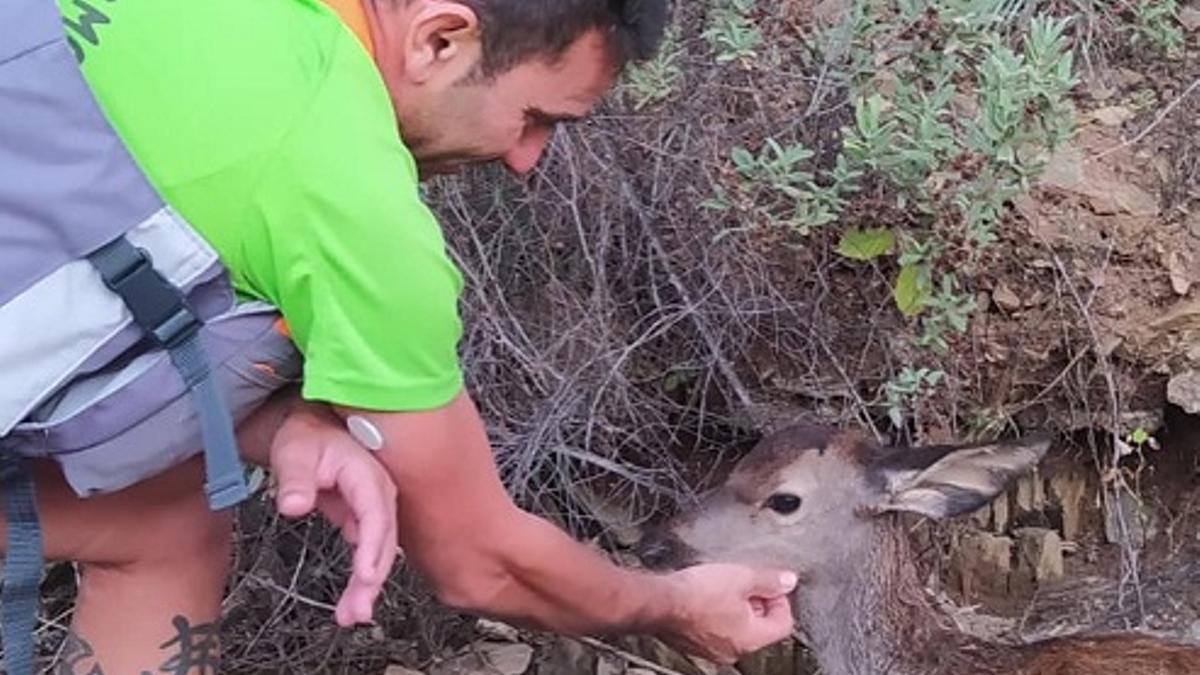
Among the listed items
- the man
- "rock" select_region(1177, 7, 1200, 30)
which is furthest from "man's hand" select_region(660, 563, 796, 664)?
"rock" select_region(1177, 7, 1200, 30)

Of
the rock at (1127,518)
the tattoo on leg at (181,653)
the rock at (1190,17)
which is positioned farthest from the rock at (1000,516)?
the tattoo on leg at (181,653)

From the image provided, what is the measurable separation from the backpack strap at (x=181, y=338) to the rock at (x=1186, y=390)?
138 inches

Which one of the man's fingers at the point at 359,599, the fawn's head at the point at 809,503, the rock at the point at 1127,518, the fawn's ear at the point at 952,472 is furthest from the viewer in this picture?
the rock at the point at 1127,518

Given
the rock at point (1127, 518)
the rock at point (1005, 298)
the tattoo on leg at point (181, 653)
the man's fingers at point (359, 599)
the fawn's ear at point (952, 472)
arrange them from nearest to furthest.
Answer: the man's fingers at point (359, 599)
the tattoo on leg at point (181, 653)
the fawn's ear at point (952, 472)
the rock at point (1005, 298)
the rock at point (1127, 518)

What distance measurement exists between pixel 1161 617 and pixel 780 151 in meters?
1.95

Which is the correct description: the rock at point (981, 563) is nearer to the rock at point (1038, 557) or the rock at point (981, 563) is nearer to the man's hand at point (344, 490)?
the rock at point (1038, 557)

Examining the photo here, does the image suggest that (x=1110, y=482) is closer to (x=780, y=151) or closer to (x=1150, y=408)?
(x=1150, y=408)

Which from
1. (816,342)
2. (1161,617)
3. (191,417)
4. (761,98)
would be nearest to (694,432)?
(816,342)

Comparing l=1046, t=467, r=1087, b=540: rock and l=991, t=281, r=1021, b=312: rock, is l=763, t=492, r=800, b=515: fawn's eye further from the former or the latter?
l=1046, t=467, r=1087, b=540: rock

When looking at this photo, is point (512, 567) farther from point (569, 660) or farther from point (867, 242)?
point (867, 242)

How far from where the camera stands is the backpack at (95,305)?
9.53 ft

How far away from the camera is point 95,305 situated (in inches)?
116

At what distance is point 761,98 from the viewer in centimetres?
500

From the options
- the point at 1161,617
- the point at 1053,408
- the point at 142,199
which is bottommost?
the point at 1161,617
